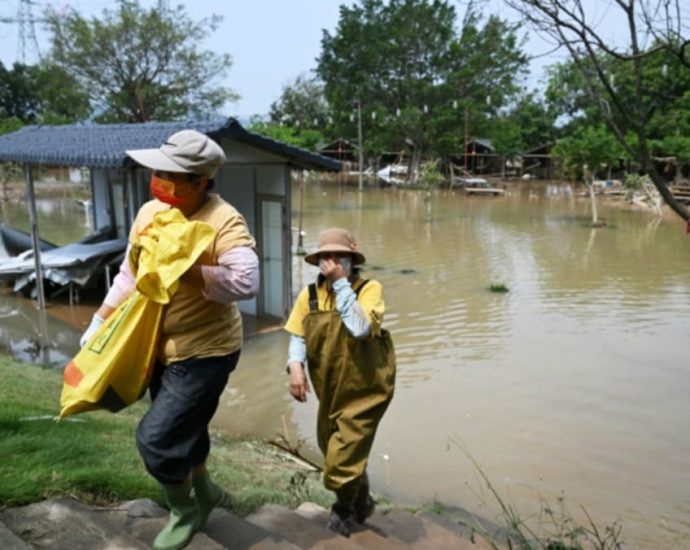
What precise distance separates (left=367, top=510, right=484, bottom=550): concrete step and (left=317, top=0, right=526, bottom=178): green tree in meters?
35.8

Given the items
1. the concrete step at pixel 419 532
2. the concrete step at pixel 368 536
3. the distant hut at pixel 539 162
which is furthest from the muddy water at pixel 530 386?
the distant hut at pixel 539 162

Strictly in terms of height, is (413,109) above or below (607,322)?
above

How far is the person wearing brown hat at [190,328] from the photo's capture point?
7.19ft

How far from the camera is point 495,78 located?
38625mm

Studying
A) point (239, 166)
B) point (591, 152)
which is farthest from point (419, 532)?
point (591, 152)

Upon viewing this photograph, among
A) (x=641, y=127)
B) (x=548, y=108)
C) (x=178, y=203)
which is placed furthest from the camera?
(x=548, y=108)

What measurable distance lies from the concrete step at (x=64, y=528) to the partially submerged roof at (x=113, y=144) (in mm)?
5447

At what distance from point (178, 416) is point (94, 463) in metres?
1.14

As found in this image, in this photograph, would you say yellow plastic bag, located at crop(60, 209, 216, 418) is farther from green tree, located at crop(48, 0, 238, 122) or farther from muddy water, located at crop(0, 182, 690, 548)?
green tree, located at crop(48, 0, 238, 122)

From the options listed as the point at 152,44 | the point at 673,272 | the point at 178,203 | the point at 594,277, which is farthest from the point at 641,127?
the point at 152,44

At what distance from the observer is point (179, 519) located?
2320 mm

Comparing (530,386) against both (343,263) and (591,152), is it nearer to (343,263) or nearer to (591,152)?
(343,263)

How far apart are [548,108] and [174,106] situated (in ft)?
84.7

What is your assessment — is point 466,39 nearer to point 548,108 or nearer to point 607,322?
point 548,108
